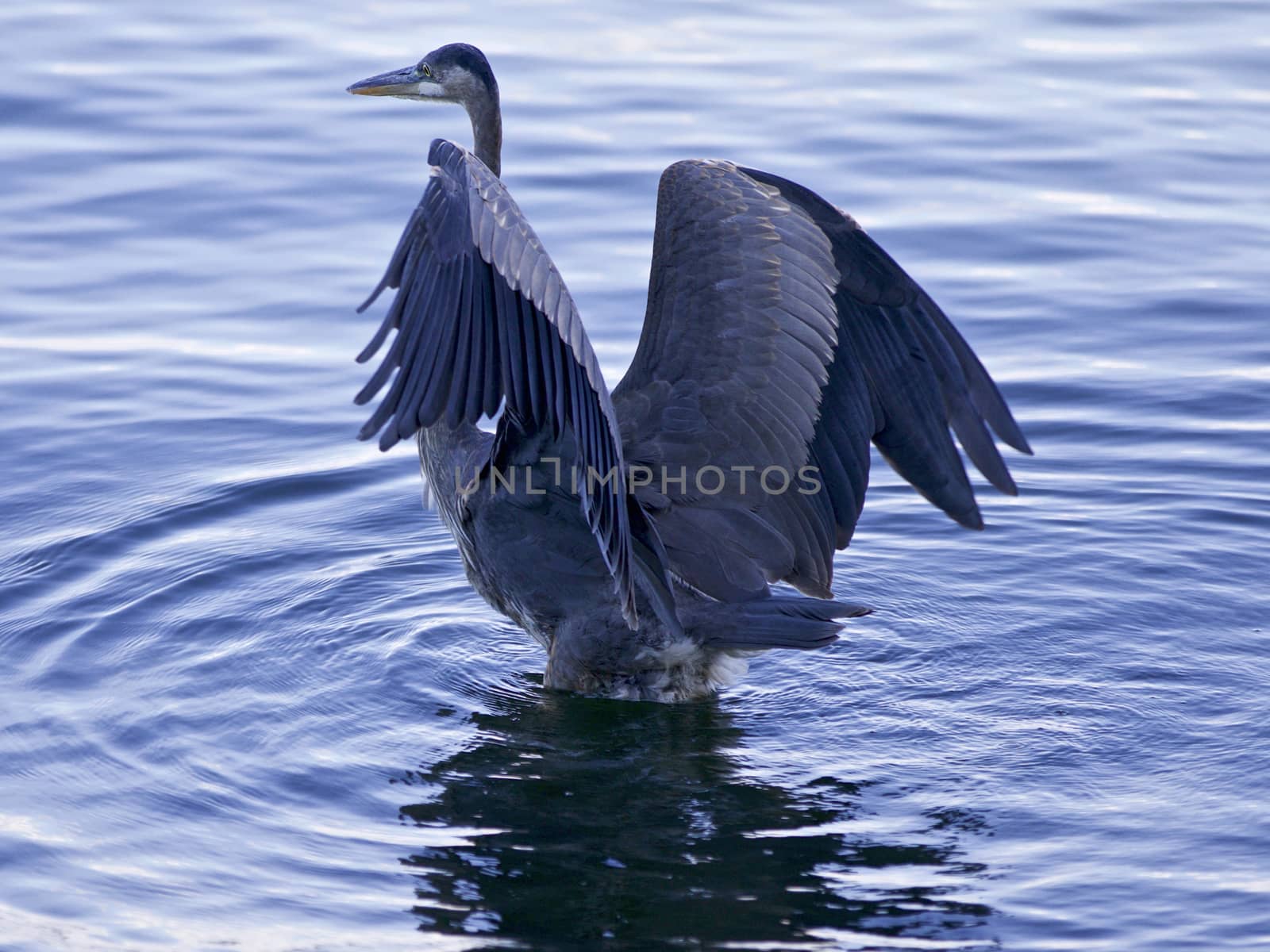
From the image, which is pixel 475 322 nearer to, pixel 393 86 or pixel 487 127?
pixel 487 127

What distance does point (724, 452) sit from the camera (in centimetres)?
604

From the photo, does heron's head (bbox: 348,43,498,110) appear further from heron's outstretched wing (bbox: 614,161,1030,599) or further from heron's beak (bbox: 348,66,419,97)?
heron's outstretched wing (bbox: 614,161,1030,599)

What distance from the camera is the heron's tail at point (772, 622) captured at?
5.77 m

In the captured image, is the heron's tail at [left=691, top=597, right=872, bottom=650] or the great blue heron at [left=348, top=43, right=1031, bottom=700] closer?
the heron's tail at [left=691, top=597, right=872, bottom=650]

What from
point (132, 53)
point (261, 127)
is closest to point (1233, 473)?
point (261, 127)

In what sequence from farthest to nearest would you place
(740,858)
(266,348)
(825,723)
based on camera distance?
1. (266,348)
2. (825,723)
3. (740,858)

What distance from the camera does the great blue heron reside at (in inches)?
233

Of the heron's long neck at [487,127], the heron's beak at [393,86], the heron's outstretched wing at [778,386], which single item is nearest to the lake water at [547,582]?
the heron's outstretched wing at [778,386]

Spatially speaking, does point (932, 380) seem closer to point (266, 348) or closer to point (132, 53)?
point (266, 348)

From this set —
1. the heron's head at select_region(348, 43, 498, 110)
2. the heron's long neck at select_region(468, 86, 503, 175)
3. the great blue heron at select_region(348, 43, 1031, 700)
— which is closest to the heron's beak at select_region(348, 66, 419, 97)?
the heron's head at select_region(348, 43, 498, 110)

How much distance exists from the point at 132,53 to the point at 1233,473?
828 centimetres

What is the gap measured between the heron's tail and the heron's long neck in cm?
228

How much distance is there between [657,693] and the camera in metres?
6.23

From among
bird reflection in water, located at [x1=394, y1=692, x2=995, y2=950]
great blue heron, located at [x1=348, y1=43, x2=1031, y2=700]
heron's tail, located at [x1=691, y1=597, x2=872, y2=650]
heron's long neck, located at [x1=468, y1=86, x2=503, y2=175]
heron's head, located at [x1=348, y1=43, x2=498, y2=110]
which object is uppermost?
heron's head, located at [x1=348, y1=43, x2=498, y2=110]
